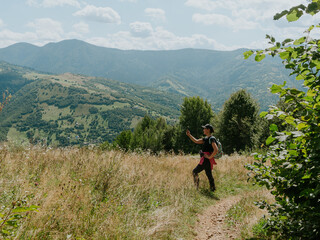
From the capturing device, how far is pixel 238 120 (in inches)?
1420

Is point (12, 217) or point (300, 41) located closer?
point (12, 217)

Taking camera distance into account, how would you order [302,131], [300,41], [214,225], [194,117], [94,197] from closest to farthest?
[300,41] < [302,131] < [94,197] < [214,225] < [194,117]

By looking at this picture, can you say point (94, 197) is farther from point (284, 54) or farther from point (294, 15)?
point (294, 15)

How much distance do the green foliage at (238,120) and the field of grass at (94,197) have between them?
2759 centimetres

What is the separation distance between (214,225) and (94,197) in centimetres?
350

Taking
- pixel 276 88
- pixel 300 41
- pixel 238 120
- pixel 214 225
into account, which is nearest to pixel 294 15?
pixel 300 41

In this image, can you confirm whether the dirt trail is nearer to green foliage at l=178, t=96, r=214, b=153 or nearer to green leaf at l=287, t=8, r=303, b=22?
green leaf at l=287, t=8, r=303, b=22

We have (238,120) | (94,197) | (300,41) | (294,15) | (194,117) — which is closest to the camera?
(294,15)

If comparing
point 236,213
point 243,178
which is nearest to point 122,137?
point 243,178

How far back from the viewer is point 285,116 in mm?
2561

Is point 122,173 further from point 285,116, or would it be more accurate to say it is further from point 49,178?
point 285,116

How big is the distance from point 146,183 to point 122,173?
80cm

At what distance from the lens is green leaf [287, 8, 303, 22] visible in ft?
6.84

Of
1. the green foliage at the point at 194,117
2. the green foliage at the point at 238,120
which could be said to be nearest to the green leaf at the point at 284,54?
the green foliage at the point at 238,120
